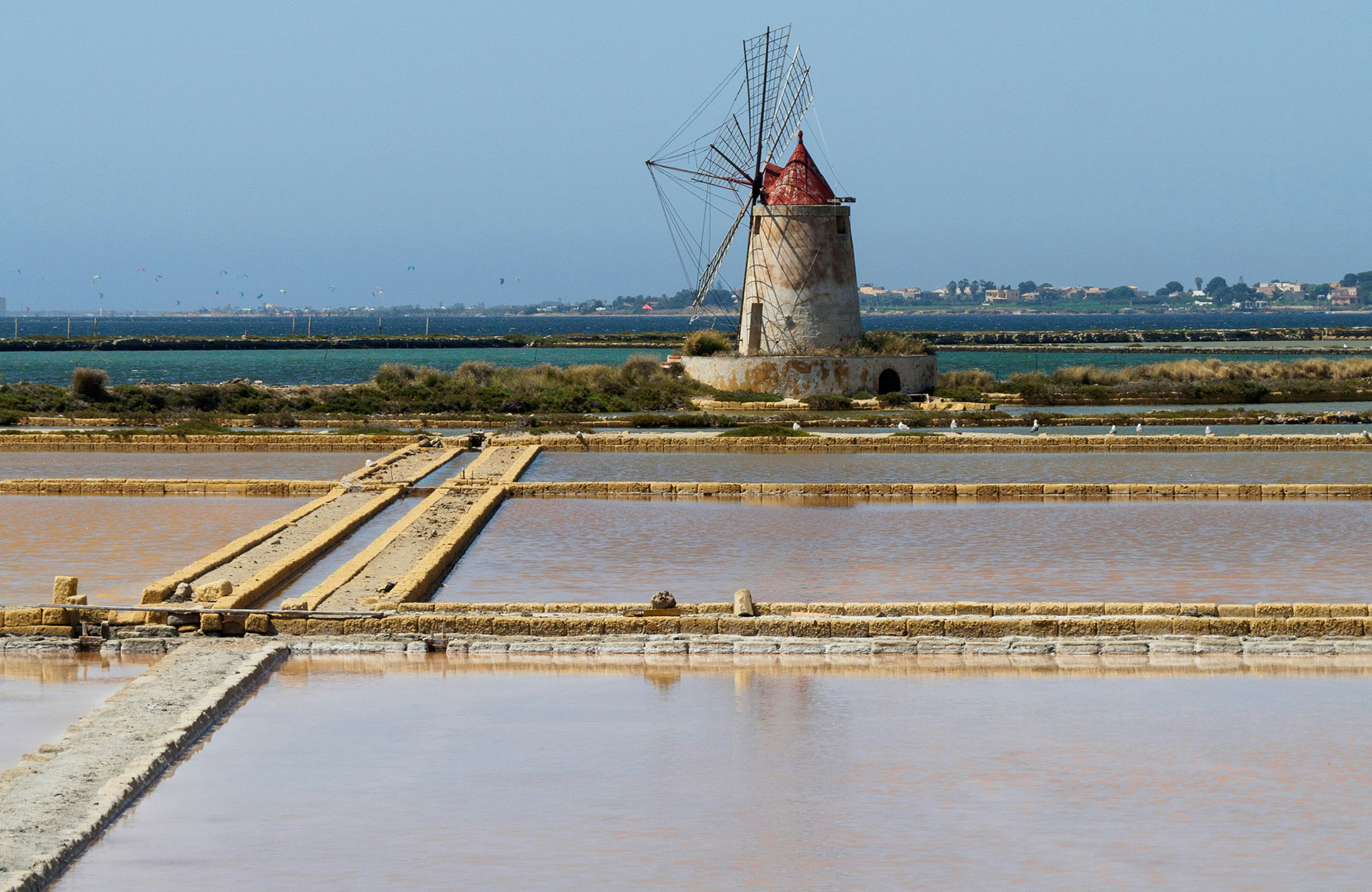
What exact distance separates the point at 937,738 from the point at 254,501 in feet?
24.8

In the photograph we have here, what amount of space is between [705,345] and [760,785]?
21.5 metres

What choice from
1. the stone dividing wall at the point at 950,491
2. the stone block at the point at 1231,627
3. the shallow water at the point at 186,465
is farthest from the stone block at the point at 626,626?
the shallow water at the point at 186,465

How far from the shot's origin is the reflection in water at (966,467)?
12.8m

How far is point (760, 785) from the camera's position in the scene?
4.29 meters

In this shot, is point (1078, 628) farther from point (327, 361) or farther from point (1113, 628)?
point (327, 361)

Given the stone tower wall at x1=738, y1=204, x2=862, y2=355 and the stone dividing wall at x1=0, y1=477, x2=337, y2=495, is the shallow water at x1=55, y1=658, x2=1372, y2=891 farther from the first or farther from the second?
the stone tower wall at x1=738, y1=204, x2=862, y2=355

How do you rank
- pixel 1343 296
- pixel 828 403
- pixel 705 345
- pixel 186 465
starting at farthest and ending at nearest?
Answer: pixel 1343 296 → pixel 705 345 → pixel 828 403 → pixel 186 465

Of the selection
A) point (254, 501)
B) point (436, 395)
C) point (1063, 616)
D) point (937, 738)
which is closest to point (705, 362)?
point (436, 395)

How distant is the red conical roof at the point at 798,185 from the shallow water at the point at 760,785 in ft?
57.6

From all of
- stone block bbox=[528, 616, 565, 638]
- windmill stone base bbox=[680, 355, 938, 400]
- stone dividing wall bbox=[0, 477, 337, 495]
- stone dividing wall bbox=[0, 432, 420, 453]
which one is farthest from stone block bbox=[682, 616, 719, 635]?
windmill stone base bbox=[680, 355, 938, 400]

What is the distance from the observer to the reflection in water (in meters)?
12.8

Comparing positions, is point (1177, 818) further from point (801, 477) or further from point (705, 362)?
point (705, 362)

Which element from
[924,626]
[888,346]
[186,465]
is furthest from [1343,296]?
[924,626]

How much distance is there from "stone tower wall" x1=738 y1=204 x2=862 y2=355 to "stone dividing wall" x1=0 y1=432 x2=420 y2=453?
325 inches
